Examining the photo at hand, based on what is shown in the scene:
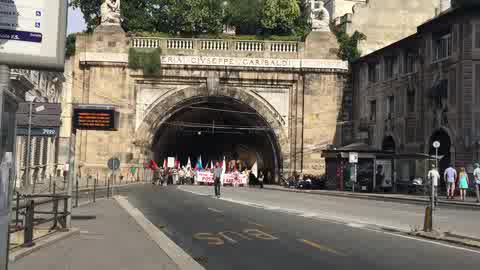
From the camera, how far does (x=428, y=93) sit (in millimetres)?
40656

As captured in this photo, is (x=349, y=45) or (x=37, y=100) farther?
(x=349, y=45)

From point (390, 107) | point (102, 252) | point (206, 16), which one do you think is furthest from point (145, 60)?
point (102, 252)

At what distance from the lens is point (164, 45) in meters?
52.2

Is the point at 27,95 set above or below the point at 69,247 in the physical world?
above

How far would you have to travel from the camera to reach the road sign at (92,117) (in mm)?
Answer: 16656

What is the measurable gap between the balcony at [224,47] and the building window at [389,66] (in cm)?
710

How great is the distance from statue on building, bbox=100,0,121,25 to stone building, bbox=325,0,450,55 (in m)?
18.4

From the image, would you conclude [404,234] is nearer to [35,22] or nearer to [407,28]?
[35,22]

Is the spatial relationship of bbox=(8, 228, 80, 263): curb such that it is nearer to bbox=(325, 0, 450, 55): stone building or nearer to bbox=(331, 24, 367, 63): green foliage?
bbox=(331, 24, 367, 63): green foliage

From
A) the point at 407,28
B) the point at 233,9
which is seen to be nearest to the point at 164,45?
the point at 233,9

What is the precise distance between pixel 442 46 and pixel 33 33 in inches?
1402

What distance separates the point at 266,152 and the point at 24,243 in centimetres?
5126

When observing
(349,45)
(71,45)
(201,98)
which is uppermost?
(349,45)

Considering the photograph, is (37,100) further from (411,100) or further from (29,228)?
(29,228)
